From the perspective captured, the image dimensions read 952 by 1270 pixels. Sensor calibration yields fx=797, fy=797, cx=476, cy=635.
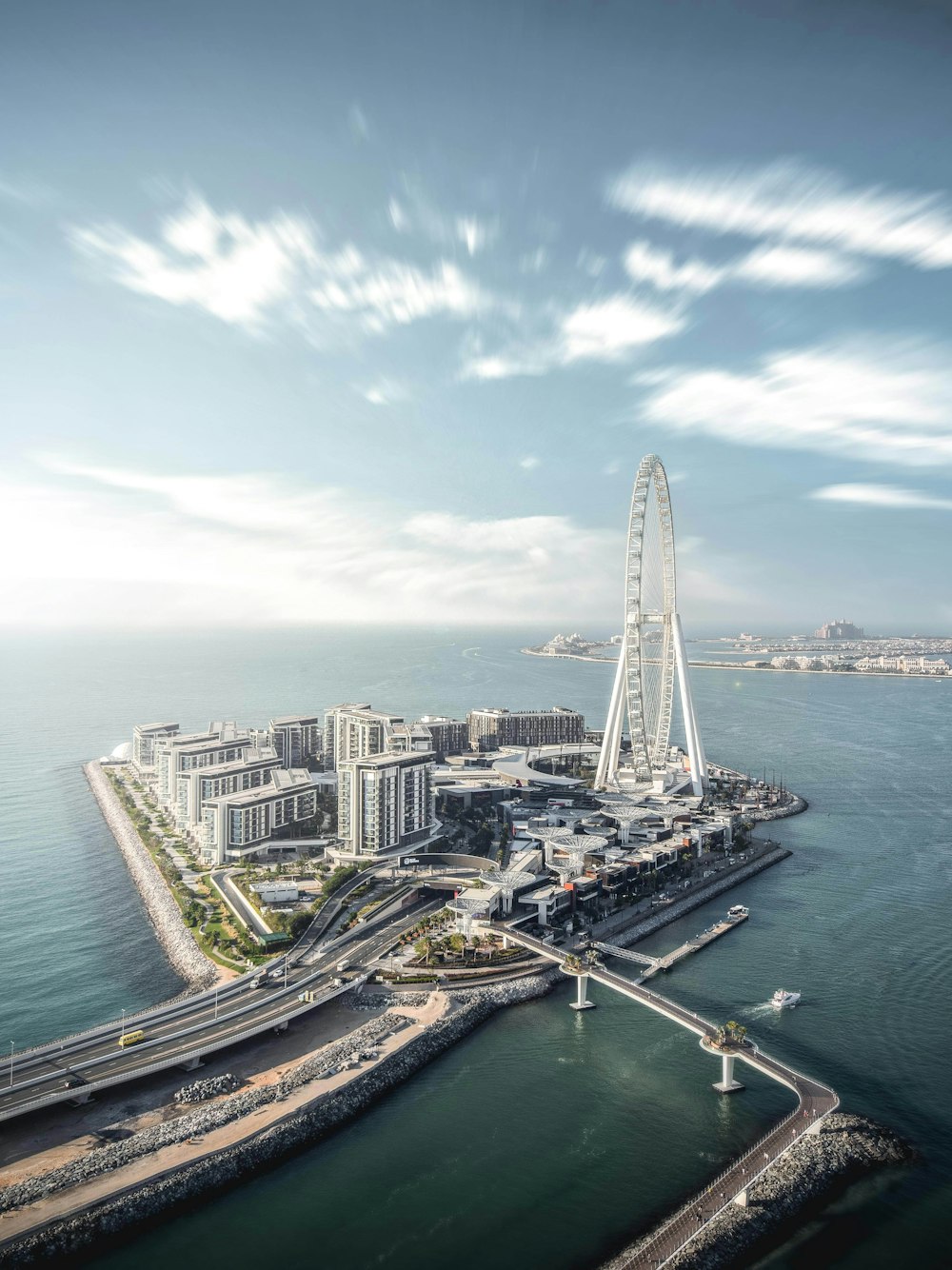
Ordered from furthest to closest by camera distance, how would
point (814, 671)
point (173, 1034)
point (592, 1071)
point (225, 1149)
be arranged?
point (814, 671) < point (173, 1034) < point (592, 1071) < point (225, 1149)

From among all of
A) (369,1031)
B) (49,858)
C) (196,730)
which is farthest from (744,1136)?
(196,730)

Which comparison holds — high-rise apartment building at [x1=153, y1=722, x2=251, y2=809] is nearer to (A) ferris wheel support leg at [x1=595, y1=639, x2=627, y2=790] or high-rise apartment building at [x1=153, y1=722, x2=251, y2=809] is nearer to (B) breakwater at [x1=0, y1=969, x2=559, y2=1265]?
(A) ferris wheel support leg at [x1=595, y1=639, x2=627, y2=790]

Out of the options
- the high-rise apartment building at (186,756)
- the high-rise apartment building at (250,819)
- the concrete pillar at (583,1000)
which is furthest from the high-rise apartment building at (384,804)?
the concrete pillar at (583,1000)

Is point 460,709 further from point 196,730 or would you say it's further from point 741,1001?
point 741,1001

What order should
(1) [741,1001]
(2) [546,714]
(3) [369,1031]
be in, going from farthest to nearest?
1. (2) [546,714]
2. (1) [741,1001]
3. (3) [369,1031]

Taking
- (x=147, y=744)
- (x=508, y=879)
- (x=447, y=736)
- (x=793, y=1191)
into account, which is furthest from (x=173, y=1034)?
(x=447, y=736)

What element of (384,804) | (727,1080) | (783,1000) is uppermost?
(384,804)

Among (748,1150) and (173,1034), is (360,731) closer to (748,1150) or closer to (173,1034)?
(173,1034)
